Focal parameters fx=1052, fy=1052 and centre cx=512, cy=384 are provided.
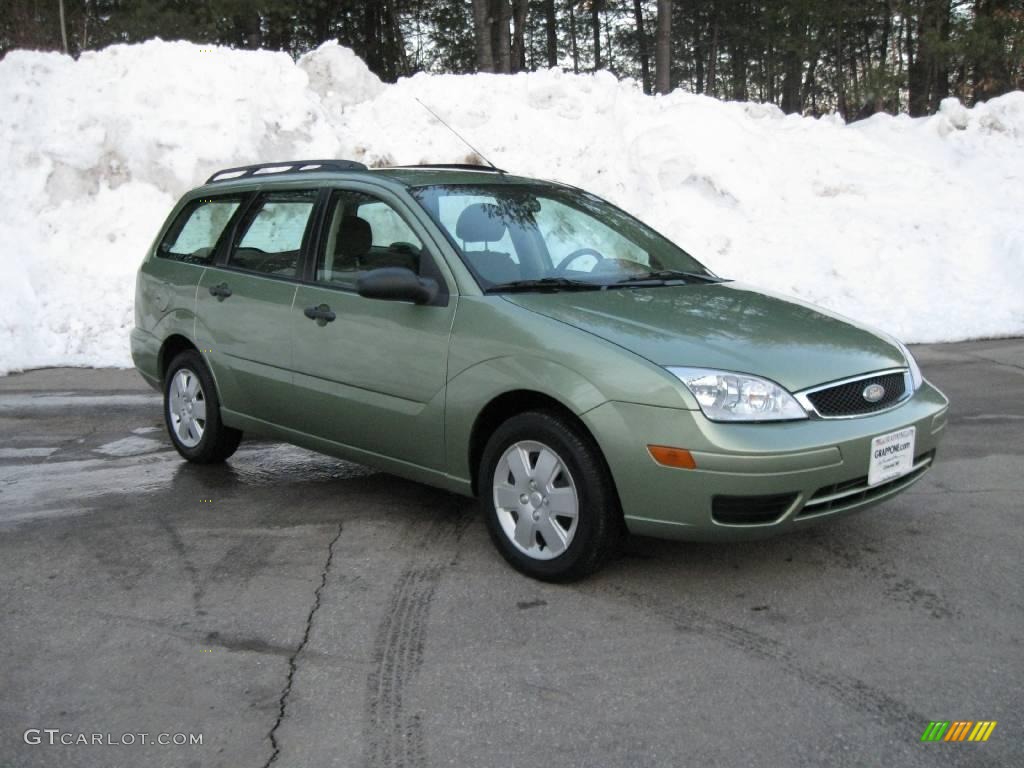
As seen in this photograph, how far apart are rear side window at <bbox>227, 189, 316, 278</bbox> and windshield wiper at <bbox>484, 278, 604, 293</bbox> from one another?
51.0 inches

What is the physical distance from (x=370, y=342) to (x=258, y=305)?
954 millimetres

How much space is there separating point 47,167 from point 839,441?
1148cm

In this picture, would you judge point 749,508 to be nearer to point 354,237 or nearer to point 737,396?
point 737,396

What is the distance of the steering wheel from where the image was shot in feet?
15.6

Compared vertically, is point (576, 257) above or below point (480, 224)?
below

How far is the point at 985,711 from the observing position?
121 inches

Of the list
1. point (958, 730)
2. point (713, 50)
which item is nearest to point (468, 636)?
point (958, 730)

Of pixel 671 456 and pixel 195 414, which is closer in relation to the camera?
pixel 671 456

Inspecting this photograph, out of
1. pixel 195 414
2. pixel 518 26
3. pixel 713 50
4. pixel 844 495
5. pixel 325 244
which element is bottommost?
pixel 195 414

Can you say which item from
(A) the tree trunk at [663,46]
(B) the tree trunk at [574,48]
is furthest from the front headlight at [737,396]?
(B) the tree trunk at [574,48]

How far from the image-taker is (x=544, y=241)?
16.0 feet

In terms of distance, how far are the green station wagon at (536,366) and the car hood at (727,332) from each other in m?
0.01

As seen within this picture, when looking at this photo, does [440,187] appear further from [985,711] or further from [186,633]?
[985,711]

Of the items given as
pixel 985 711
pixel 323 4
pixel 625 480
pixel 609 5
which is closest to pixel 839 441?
pixel 625 480
